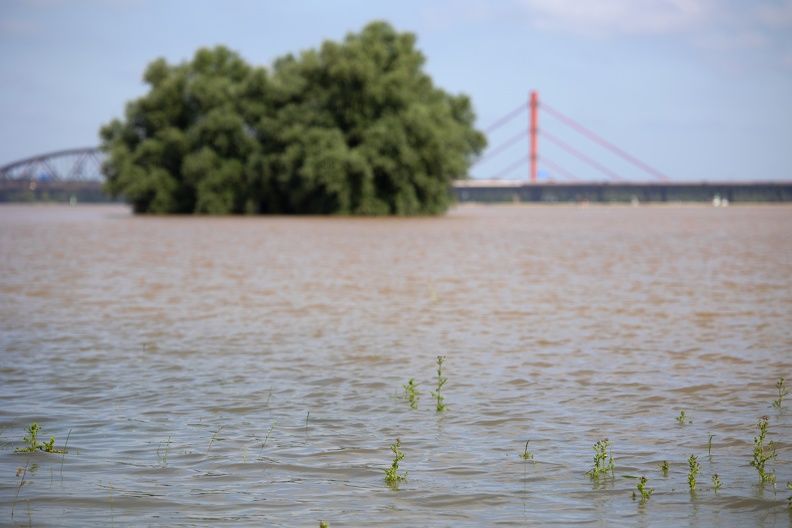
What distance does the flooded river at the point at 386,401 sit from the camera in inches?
229

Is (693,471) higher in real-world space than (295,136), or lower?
lower

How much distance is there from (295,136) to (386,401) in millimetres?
56859

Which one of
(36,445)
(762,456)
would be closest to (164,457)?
(36,445)

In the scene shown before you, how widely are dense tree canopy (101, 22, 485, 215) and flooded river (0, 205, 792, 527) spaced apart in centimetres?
4275

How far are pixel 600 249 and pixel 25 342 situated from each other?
2340 centimetres

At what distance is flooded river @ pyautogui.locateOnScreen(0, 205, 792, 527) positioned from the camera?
5.81 metres

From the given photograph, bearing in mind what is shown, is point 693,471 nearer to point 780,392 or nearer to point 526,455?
point 526,455

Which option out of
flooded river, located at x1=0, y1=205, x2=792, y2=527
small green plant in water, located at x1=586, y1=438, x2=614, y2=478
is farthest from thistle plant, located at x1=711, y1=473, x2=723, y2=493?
small green plant in water, located at x1=586, y1=438, x2=614, y2=478

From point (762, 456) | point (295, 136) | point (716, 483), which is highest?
point (295, 136)

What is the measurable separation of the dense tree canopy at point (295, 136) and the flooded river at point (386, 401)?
4275 centimetres

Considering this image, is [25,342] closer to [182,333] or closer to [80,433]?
[182,333]

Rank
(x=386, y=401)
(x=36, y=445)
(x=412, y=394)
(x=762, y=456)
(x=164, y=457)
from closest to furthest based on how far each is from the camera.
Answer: (x=762, y=456) → (x=164, y=457) → (x=36, y=445) → (x=412, y=394) → (x=386, y=401)

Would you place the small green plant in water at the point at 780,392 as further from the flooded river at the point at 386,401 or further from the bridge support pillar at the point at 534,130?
the bridge support pillar at the point at 534,130

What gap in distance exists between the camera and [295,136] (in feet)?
211
